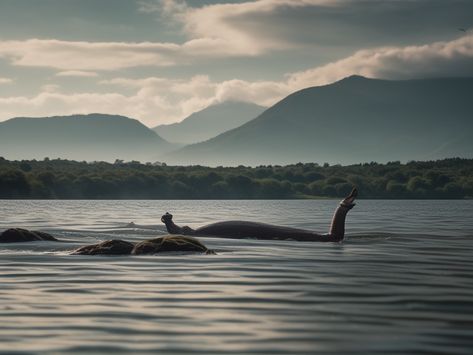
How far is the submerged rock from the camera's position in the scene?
97.5 feet

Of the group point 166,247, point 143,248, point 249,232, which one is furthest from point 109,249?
point 249,232

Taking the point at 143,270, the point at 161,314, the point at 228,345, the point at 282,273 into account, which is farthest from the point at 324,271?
the point at 228,345

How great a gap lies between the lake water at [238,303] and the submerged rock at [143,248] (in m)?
1.00

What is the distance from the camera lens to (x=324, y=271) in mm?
24391

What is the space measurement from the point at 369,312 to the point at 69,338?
597 centimetres

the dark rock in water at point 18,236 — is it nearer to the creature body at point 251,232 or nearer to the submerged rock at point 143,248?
the submerged rock at point 143,248

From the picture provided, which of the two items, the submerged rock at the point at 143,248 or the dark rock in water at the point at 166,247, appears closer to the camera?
the submerged rock at the point at 143,248

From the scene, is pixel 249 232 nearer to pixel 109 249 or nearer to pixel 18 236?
pixel 109 249

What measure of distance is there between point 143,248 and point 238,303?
1249cm

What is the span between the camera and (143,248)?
2991 centimetres

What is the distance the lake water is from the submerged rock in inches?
39.3

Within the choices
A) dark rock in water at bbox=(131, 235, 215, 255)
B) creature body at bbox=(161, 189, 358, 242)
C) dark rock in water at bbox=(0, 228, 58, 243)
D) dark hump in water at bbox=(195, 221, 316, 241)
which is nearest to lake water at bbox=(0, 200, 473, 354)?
dark rock in water at bbox=(131, 235, 215, 255)

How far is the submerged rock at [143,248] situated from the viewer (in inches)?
1169

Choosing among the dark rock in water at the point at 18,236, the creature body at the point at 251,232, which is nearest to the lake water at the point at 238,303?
the dark rock in water at the point at 18,236
